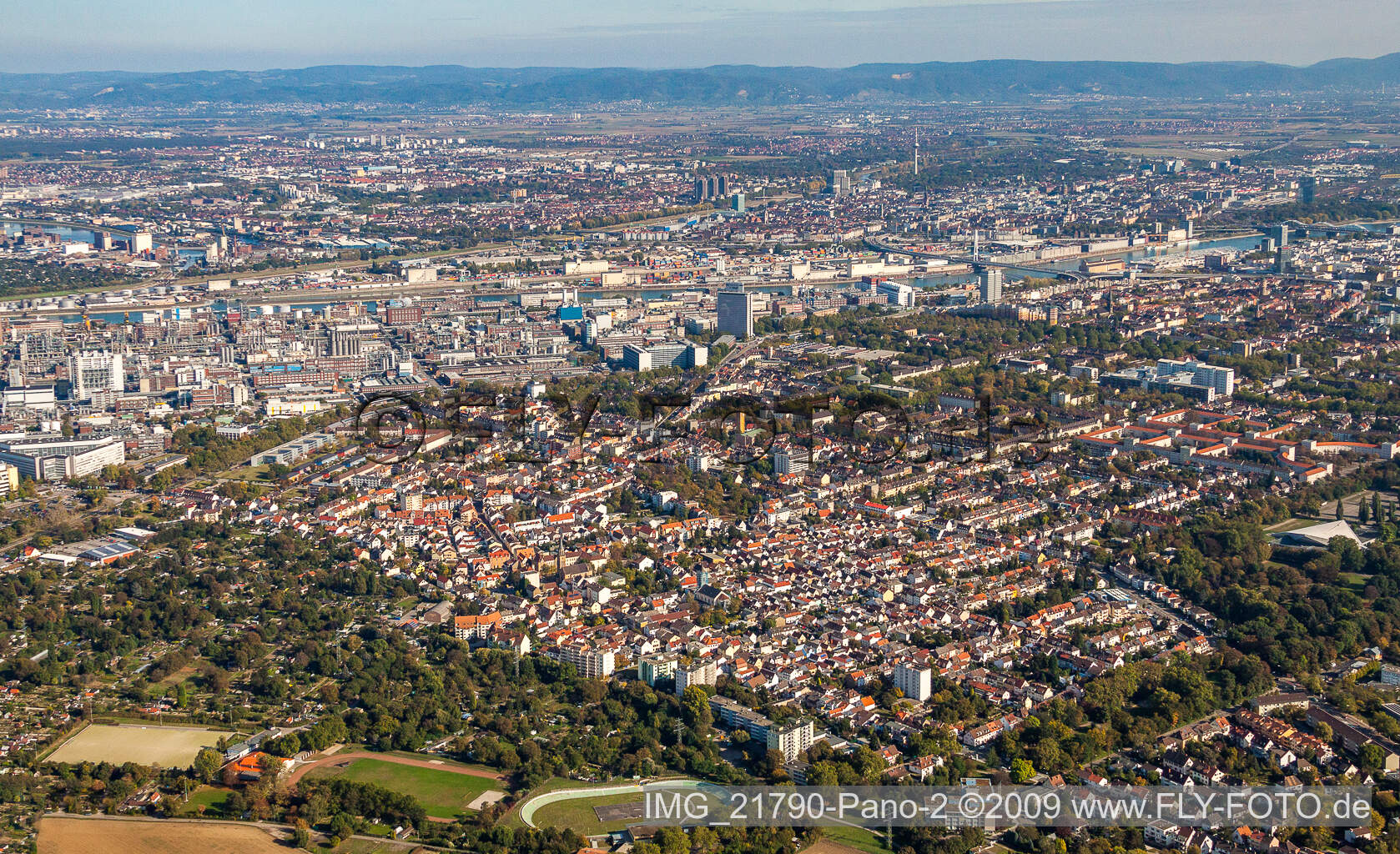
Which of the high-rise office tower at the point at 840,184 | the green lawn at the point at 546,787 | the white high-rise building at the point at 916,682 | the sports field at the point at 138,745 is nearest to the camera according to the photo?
the green lawn at the point at 546,787

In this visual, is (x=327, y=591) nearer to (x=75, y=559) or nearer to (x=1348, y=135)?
(x=75, y=559)

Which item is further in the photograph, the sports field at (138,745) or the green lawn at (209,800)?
the sports field at (138,745)

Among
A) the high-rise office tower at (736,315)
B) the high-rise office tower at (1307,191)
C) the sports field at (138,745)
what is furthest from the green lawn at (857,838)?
the high-rise office tower at (1307,191)

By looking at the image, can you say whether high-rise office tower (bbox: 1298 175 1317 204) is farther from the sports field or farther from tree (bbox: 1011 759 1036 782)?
the sports field

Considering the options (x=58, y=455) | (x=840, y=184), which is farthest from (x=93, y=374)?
(x=840, y=184)

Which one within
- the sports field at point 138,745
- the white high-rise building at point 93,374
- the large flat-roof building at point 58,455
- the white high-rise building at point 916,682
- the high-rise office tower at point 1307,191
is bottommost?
the sports field at point 138,745

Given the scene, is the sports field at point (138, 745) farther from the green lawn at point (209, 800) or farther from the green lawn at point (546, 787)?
the green lawn at point (546, 787)

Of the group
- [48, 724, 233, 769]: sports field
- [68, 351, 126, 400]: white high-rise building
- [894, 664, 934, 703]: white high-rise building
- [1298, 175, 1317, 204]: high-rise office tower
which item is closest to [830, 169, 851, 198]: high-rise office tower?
[1298, 175, 1317, 204]: high-rise office tower

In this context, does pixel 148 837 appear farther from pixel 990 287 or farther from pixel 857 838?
pixel 990 287
